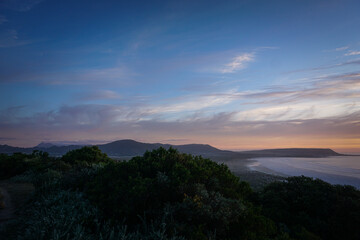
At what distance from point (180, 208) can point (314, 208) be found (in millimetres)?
4414

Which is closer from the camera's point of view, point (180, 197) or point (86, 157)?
point (180, 197)

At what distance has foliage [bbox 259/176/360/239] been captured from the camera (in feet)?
19.5

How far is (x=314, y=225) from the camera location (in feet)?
20.3

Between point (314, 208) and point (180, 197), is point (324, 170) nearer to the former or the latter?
point (314, 208)

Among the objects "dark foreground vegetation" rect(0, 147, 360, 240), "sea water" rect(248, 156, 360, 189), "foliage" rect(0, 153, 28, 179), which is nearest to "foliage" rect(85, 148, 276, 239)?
"dark foreground vegetation" rect(0, 147, 360, 240)

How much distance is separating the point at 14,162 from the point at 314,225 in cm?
1784

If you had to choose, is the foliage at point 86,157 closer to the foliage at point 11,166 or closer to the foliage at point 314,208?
the foliage at point 11,166

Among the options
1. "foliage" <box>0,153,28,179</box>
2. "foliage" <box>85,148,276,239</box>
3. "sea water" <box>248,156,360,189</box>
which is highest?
"foliage" <box>85,148,276,239</box>

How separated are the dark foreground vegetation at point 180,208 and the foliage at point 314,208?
0.07 ft

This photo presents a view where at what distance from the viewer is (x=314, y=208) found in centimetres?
684

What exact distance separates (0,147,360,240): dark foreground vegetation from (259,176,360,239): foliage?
21 millimetres

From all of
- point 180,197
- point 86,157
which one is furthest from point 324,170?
point 180,197

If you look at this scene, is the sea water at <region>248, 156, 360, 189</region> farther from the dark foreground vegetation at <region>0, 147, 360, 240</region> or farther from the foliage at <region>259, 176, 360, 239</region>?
the dark foreground vegetation at <region>0, 147, 360, 240</region>

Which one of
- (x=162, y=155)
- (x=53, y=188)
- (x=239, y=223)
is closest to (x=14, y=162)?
(x=53, y=188)
